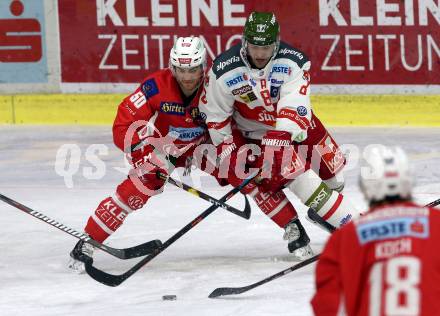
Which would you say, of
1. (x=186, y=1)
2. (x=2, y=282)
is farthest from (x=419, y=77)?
(x=2, y=282)

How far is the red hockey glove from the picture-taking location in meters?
5.32

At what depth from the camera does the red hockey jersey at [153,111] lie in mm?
5465

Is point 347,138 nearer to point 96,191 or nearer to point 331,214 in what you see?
point 96,191

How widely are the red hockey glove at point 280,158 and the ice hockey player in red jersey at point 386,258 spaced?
2.21 m

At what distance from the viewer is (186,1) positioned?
8.29 metres

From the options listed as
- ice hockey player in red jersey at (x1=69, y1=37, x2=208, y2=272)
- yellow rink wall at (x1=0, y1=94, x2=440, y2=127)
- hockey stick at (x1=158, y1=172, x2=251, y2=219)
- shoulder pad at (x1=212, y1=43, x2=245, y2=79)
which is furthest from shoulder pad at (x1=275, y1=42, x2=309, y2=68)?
yellow rink wall at (x1=0, y1=94, x2=440, y2=127)

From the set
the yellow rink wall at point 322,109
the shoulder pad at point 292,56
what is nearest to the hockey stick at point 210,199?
the shoulder pad at point 292,56

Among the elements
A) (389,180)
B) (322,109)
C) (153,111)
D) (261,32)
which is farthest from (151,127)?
(322,109)

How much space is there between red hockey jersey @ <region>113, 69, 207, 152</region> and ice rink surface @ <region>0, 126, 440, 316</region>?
1.81ft

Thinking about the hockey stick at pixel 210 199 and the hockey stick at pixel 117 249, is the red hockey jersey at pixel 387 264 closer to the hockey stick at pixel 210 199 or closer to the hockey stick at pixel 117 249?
the hockey stick at pixel 210 199

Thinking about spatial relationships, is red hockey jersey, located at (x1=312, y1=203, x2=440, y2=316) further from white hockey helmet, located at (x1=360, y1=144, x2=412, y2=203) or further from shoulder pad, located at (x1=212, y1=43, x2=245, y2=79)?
shoulder pad, located at (x1=212, y1=43, x2=245, y2=79)

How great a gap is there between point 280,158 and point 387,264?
94.2 inches

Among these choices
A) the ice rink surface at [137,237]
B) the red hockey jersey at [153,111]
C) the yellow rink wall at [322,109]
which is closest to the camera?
the ice rink surface at [137,237]

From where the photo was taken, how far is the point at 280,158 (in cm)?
535
